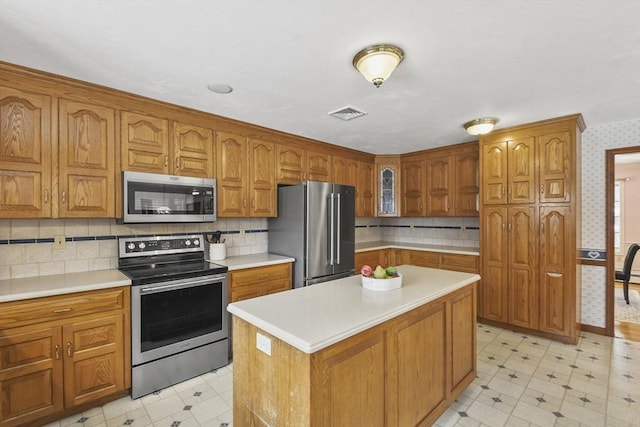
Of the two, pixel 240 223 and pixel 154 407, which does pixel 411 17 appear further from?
pixel 154 407

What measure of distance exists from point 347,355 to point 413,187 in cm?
381

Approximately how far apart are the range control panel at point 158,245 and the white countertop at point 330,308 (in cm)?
166

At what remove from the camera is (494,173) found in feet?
11.8

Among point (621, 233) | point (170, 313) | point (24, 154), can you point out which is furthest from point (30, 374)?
point (621, 233)

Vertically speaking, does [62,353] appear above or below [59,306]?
below

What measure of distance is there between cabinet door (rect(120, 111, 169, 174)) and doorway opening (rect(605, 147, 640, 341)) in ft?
15.2

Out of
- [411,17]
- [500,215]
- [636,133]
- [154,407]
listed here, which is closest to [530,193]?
[500,215]

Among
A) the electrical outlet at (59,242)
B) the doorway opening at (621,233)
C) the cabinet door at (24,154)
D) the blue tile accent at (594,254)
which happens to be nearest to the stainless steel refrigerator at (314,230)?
the electrical outlet at (59,242)

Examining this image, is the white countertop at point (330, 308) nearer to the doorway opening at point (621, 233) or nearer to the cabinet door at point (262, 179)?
the cabinet door at point (262, 179)

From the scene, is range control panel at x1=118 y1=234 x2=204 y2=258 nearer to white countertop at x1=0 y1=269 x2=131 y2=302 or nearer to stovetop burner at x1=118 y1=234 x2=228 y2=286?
stovetop burner at x1=118 y1=234 x2=228 y2=286

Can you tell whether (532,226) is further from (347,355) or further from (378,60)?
(347,355)

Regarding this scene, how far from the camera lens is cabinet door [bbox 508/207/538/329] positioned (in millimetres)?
3361

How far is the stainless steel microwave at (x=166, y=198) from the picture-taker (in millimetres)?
2514

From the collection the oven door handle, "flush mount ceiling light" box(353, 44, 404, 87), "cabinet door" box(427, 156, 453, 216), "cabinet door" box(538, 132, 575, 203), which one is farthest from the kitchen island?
"cabinet door" box(427, 156, 453, 216)
